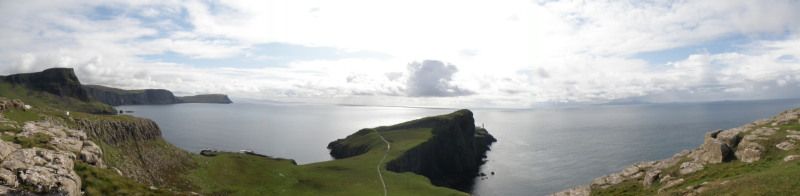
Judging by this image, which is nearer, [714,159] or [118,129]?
[714,159]

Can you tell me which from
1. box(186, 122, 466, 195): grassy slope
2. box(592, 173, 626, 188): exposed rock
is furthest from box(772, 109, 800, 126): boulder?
box(186, 122, 466, 195): grassy slope

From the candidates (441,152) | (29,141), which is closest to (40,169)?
(29,141)

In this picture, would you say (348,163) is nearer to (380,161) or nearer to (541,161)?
(380,161)

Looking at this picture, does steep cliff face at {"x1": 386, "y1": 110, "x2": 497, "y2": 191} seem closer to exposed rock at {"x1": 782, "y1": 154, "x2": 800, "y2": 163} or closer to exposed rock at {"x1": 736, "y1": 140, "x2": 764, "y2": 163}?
exposed rock at {"x1": 736, "y1": 140, "x2": 764, "y2": 163}

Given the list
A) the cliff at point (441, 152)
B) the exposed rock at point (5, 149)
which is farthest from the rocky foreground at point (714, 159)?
the cliff at point (441, 152)

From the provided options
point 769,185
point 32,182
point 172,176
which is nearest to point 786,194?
point 769,185

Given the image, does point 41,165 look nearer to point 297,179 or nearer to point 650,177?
point 650,177
